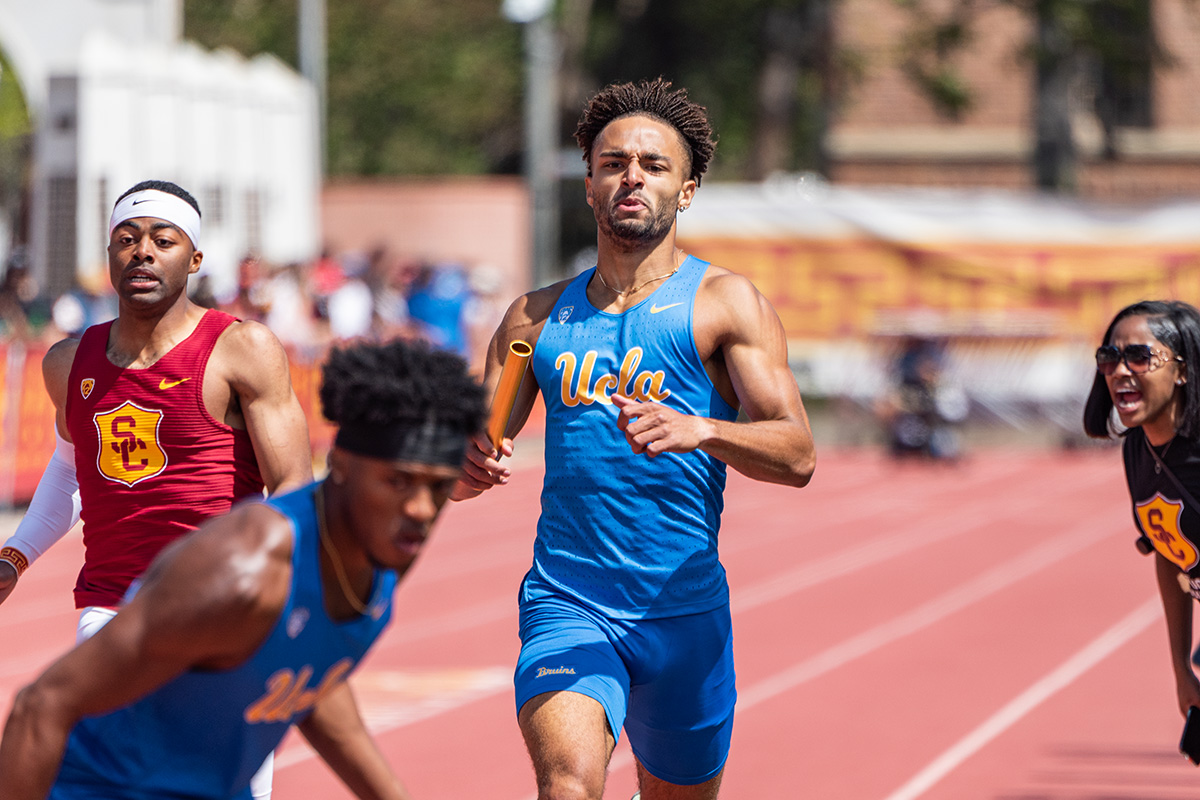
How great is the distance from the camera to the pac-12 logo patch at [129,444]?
4.08 metres

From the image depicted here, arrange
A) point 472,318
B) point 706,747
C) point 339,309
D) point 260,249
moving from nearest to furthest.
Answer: point 706,747 → point 339,309 → point 472,318 → point 260,249

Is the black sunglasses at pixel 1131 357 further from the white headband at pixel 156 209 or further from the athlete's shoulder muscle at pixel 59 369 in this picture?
the athlete's shoulder muscle at pixel 59 369

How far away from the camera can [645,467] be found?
4.21 metres

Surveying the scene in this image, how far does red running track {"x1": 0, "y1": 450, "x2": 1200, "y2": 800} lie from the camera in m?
7.08

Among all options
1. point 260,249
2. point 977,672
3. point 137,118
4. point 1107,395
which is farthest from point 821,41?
point 1107,395

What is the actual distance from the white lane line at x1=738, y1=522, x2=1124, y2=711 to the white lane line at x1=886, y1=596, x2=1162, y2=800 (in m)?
1.09

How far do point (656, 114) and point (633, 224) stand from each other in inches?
12.8

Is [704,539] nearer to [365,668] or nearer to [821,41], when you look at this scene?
[365,668]

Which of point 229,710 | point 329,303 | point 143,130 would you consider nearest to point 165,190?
point 229,710

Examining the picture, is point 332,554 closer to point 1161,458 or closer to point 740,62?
point 1161,458

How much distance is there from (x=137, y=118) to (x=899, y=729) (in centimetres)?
1499

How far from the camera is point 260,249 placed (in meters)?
23.3

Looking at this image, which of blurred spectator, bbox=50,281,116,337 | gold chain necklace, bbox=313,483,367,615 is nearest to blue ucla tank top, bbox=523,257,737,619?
gold chain necklace, bbox=313,483,367,615

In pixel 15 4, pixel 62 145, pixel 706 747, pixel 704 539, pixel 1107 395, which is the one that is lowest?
pixel 706 747
